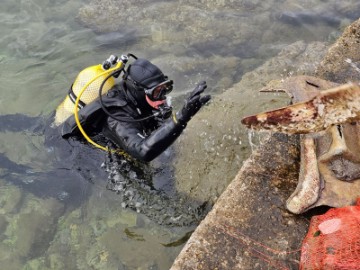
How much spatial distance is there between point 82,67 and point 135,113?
360 centimetres

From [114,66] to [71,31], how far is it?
14.9 ft

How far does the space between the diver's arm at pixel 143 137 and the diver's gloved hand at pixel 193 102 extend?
101 millimetres

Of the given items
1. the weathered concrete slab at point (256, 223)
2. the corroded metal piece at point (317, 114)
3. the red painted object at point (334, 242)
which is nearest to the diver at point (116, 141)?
the weathered concrete slab at point (256, 223)

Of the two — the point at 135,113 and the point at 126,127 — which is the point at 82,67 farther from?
the point at 126,127

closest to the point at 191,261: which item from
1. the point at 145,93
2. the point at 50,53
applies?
the point at 145,93

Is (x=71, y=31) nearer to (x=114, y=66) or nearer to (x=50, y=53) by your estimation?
(x=50, y=53)

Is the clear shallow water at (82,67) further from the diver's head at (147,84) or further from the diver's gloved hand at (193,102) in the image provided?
the diver's gloved hand at (193,102)

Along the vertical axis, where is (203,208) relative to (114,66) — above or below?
below

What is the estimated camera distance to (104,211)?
4629 mm

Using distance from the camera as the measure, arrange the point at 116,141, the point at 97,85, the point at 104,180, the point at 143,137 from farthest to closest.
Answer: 1. the point at 104,180
2. the point at 97,85
3. the point at 116,141
4. the point at 143,137

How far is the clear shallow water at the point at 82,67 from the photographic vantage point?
4.30 meters

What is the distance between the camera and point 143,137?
3998mm

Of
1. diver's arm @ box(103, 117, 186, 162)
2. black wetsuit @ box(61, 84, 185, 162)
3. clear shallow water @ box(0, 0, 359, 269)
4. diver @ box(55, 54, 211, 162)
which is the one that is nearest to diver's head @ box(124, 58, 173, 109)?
diver @ box(55, 54, 211, 162)

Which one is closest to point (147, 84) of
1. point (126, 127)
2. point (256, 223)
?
point (126, 127)
